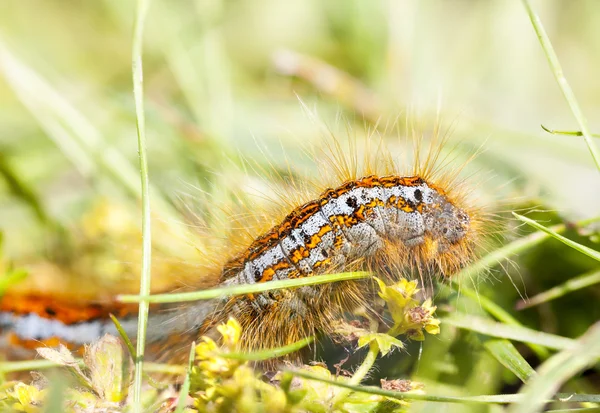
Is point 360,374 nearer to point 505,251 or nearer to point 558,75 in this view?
point 505,251

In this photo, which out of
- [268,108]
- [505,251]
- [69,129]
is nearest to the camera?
[505,251]

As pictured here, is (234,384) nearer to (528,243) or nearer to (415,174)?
(415,174)

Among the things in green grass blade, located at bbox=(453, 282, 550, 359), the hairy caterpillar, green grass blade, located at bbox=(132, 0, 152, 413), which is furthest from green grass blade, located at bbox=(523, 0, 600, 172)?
green grass blade, located at bbox=(132, 0, 152, 413)

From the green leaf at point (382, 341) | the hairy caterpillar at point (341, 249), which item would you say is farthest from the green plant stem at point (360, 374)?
the hairy caterpillar at point (341, 249)

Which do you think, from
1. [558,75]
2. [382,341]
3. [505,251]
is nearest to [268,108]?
[505,251]

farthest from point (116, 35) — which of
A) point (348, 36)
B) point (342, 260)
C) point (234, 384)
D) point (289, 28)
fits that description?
point (234, 384)

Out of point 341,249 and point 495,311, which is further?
point 495,311
